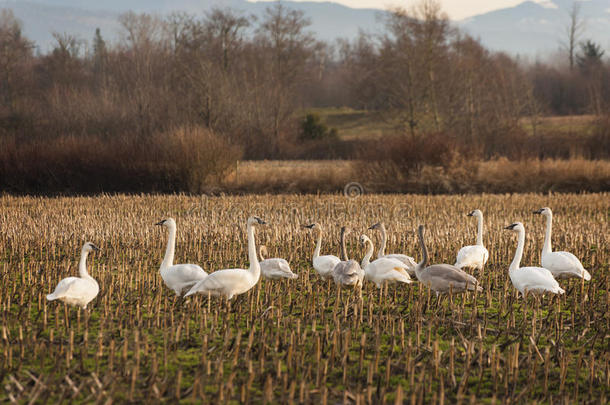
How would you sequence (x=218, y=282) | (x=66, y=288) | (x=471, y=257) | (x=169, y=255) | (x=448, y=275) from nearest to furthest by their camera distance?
(x=66, y=288)
(x=218, y=282)
(x=448, y=275)
(x=169, y=255)
(x=471, y=257)

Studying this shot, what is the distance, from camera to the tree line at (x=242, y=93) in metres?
29.6

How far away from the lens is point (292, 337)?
A: 18.5 ft

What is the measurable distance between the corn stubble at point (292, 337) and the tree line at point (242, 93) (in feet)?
50.8

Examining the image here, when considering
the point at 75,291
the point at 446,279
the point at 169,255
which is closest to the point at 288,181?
the point at 169,255

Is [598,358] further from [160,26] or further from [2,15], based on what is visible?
[2,15]

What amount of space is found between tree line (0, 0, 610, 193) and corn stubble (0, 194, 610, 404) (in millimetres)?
15473

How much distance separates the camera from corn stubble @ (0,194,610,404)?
16.1 feet

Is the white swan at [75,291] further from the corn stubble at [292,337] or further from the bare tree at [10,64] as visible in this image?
the bare tree at [10,64]

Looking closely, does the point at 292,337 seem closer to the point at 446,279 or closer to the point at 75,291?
the point at 75,291

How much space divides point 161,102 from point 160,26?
49.4ft

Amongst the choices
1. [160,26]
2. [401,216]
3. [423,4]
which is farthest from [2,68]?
[401,216]

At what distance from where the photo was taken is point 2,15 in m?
62.0

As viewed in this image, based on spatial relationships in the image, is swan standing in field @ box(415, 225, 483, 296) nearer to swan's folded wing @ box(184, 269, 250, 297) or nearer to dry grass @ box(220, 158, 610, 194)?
swan's folded wing @ box(184, 269, 250, 297)

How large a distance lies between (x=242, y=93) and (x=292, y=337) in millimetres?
40835
